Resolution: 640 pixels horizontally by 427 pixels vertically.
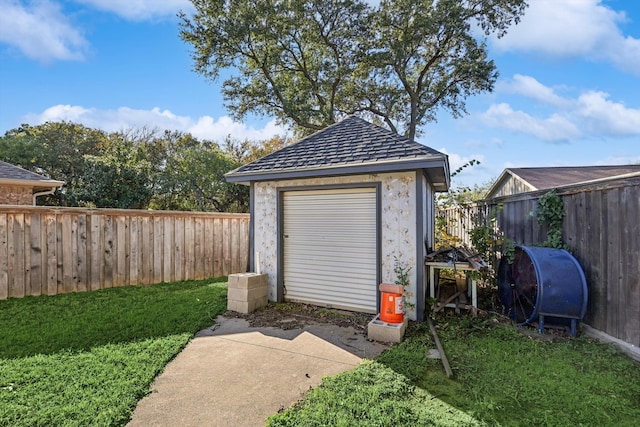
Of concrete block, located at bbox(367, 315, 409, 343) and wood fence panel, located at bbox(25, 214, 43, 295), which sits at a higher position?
wood fence panel, located at bbox(25, 214, 43, 295)

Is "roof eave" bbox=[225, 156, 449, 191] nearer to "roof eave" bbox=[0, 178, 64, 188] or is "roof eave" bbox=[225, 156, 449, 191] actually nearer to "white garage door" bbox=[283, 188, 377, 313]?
"white garage door" bbox=[283, 188, 377, 313]

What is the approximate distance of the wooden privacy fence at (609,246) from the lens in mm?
3340

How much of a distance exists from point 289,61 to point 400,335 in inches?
528

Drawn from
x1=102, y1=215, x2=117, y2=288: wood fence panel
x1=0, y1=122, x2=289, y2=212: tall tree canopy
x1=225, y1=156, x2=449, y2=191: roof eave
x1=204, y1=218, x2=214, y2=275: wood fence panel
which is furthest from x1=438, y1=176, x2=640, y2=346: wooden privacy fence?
x1=0, y1=122, x2=289, y2=212: tall tree canopy

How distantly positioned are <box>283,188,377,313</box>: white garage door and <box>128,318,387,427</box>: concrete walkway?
35.4 inches

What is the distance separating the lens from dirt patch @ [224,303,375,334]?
452 centimetres

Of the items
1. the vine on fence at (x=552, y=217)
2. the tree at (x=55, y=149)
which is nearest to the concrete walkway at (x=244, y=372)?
the vine on fence at (x=552, y=217)

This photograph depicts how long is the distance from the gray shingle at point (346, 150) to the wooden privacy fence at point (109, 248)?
244 cm

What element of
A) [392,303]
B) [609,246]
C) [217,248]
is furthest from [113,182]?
[609,246]

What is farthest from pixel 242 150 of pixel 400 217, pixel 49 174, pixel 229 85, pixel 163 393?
pixel 163 393

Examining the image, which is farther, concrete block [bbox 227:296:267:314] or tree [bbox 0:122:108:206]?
tree [bbox 0:122:108:206]

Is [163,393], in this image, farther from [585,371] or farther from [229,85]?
[229,85]

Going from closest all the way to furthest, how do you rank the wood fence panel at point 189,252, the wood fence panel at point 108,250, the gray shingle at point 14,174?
the wood fence panel at point 108,250 < the wood fence panel at point 189,252 < the gray shingle at point 14,174

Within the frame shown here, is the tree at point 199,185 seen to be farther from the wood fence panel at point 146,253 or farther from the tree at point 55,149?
→ the wood fence panel at point 146,253
